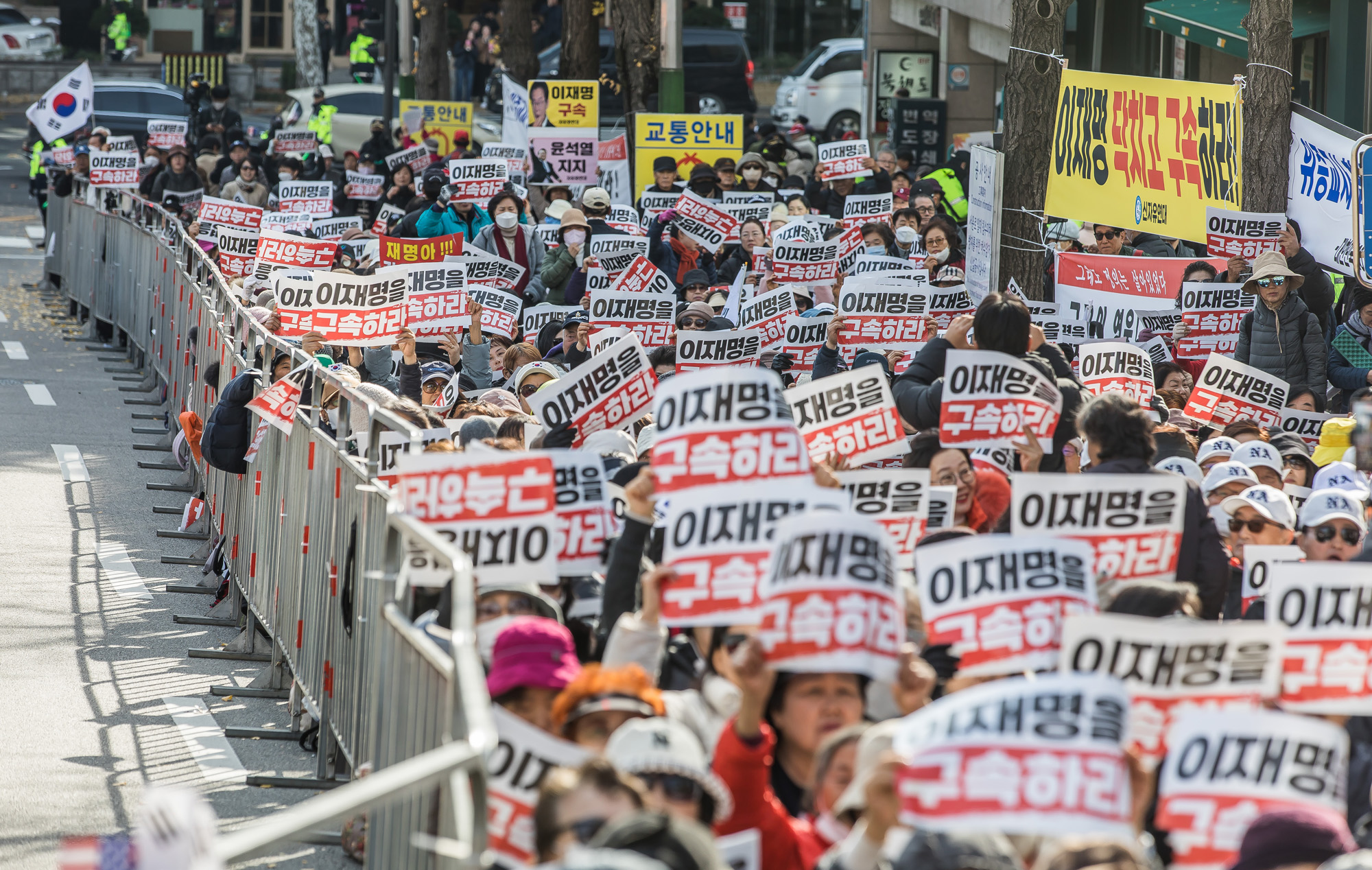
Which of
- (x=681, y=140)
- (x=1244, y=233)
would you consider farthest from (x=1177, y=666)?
(x=681, y=140)

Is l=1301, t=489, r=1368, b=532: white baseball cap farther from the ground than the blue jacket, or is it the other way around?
the blue jacket

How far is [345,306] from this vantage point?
11922 millimetres

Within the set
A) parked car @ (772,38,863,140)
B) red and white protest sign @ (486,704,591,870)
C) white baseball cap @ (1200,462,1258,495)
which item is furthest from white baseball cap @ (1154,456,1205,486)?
parked car @ (772,38,863,140)

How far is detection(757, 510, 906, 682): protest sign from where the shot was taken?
475 centimetres

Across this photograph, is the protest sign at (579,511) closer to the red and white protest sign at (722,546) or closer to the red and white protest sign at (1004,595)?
the red and white protest sign at (722,546)

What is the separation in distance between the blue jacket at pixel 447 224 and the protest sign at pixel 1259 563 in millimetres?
11215

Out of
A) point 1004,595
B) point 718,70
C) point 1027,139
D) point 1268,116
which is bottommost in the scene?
point 1004,595

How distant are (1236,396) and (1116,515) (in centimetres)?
437

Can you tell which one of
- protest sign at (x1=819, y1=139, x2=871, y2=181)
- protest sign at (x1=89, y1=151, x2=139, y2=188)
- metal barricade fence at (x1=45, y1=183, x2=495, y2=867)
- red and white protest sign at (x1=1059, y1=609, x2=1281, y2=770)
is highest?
protest sign at (x1=819, y1=139, x2=871, y2=181)

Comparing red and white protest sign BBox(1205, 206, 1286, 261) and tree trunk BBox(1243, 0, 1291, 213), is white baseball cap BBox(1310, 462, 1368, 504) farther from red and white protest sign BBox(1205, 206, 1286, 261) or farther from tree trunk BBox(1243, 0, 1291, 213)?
tree trunk BBox(1243, 0, 1291, 213)

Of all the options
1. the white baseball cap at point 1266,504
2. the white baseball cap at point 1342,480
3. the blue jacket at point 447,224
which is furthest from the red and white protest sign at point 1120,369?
the blue jacket at point 447,224

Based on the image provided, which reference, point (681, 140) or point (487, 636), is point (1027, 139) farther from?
point (487, 636)

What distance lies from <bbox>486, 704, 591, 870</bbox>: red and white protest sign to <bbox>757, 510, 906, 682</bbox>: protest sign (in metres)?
0.58

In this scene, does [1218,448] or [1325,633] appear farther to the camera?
[1218,448]
